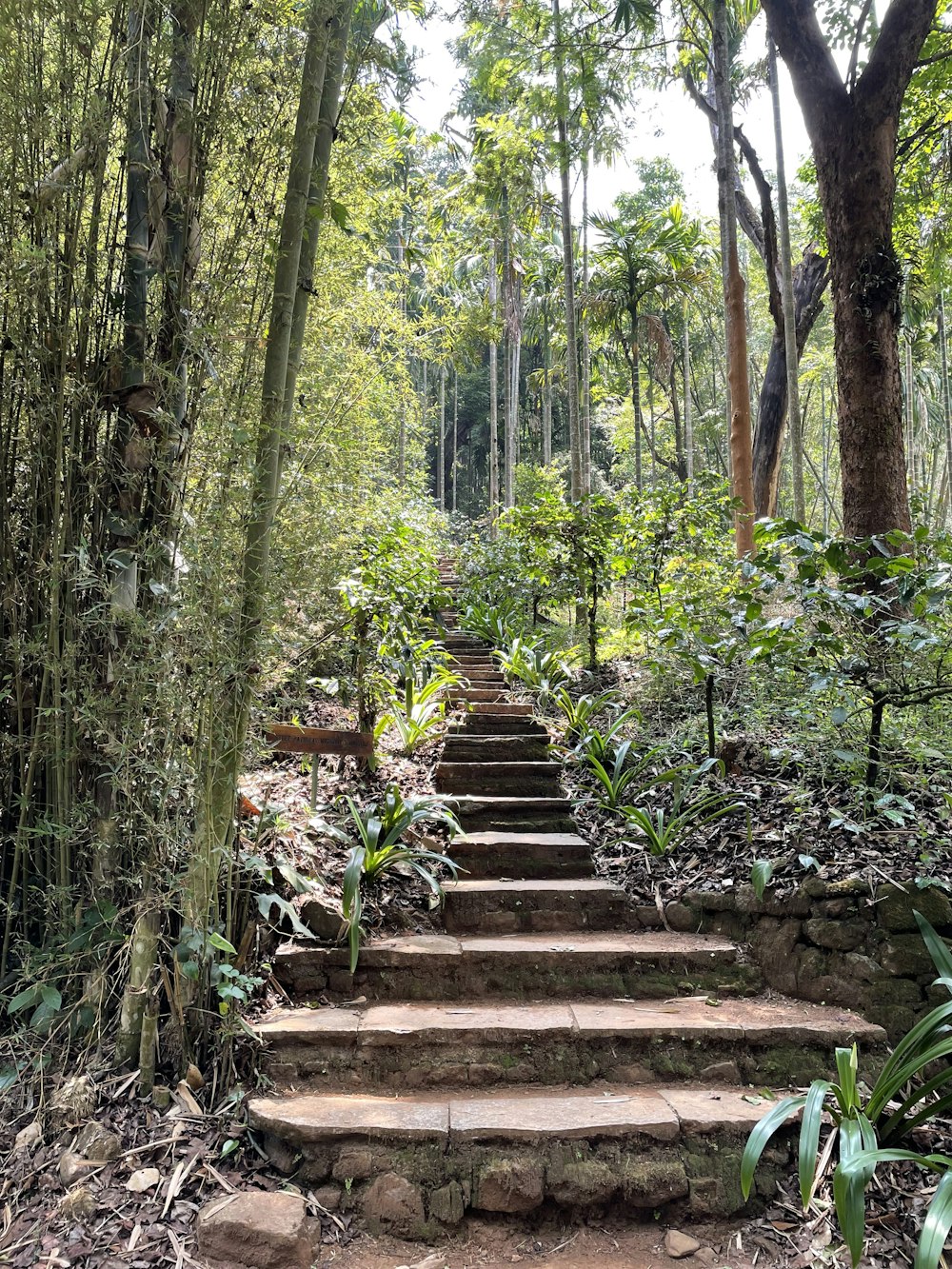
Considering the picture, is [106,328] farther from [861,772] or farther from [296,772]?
[861,772]

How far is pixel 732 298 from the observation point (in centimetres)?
550

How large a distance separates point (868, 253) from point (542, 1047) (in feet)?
12.9

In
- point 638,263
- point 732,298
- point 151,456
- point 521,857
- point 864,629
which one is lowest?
point 521,857

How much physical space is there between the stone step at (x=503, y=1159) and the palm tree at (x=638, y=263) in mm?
9119

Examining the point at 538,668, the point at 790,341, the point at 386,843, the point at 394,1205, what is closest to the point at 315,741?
the point at 386,843

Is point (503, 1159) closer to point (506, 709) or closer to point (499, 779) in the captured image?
point (499, 779)

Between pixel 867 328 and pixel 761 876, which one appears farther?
pixel 867 328

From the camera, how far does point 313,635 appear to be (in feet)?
9.28

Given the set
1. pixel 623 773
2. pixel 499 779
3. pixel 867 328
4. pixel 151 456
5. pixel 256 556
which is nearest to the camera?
pixel 151 456

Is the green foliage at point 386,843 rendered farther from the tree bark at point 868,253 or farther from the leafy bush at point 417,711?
the tree bark at point 868,253

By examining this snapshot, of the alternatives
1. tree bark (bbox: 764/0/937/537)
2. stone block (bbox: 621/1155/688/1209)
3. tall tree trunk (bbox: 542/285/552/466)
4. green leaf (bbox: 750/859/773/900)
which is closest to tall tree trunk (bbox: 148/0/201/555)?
stone block (bbox: 621/1155/688/1209)

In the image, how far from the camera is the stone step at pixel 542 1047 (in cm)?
214

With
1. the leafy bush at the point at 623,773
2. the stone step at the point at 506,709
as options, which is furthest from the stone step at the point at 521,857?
the stone step at the point at 506,709

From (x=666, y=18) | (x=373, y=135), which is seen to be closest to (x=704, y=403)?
(x=666, y=18)
